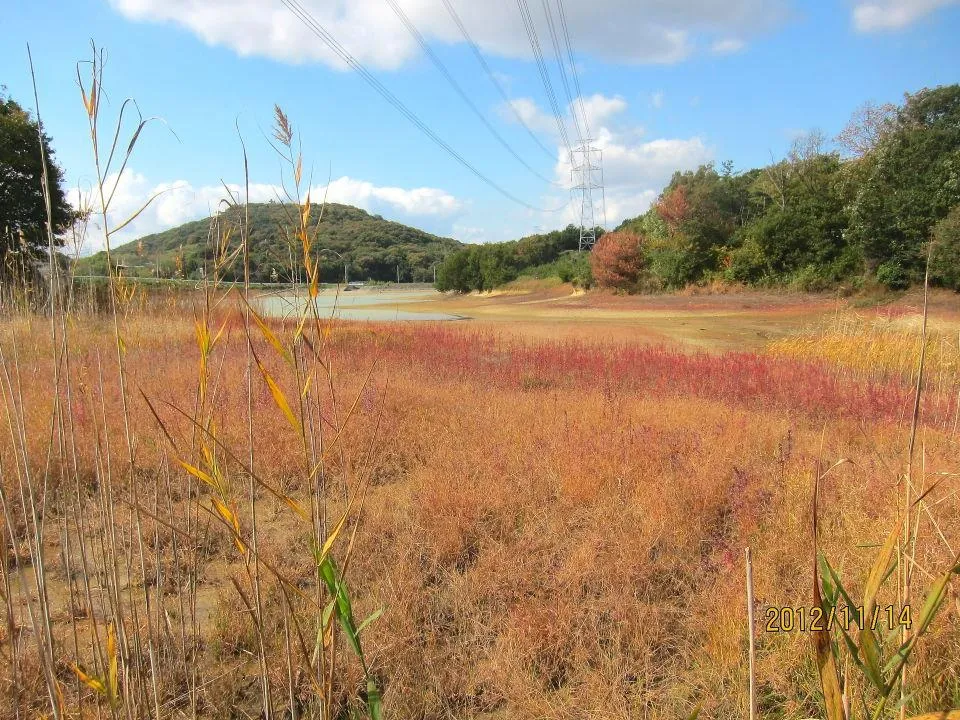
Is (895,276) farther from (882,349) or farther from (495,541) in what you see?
(495,541)

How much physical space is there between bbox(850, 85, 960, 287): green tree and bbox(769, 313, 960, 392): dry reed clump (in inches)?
716

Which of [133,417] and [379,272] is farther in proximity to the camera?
[379,272]

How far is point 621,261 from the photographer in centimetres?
4044

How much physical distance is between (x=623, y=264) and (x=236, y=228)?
1597 inches

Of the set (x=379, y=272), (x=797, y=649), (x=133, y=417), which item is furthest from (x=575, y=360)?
(x=379, y=272)

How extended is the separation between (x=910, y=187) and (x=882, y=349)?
23.4 metres

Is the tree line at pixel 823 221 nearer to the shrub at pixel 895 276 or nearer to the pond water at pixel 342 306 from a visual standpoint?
the shrub at pixel 895 276

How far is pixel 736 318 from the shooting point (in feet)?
71.2

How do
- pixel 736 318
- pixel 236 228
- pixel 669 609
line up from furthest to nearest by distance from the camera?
pixel 736 318, pixel 669 609, pixel 236 228

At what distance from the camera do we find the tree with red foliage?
4031 cm

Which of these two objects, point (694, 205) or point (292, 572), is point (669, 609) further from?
point (694, 205)

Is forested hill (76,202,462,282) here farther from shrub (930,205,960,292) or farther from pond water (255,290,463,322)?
shrub (930,205,960,292)

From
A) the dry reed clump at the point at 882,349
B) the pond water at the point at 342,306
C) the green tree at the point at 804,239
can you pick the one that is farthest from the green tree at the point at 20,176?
the green tree at the point at 804,239

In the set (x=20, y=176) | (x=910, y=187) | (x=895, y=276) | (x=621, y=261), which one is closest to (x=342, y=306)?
(x=20, y=176)
